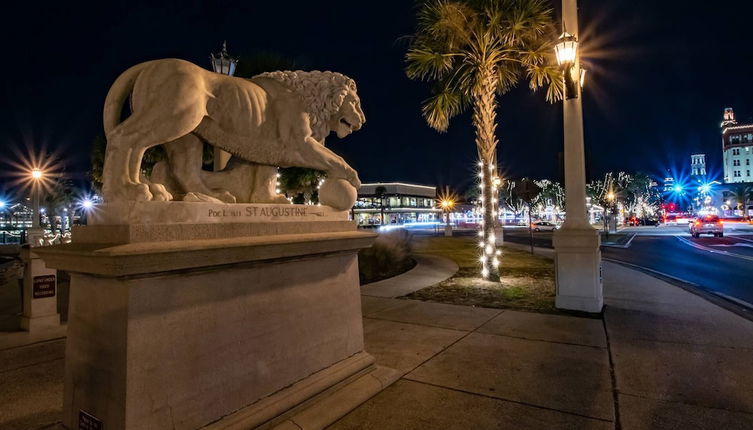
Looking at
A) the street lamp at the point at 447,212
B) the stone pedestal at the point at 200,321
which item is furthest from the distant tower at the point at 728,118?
the stone pedestal at the point at 200,321

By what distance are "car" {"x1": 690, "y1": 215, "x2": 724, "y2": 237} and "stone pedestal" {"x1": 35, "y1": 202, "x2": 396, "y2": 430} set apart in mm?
31419

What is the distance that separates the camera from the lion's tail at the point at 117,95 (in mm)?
2965

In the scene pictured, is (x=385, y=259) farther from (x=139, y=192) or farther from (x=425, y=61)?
(x=139, y=192)

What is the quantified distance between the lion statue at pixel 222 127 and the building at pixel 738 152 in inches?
6278

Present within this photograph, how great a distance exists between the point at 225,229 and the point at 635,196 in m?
89.9

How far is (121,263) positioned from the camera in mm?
2160

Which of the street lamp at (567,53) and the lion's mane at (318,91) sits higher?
the street lamp at (567,53)

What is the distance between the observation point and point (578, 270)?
666 cm

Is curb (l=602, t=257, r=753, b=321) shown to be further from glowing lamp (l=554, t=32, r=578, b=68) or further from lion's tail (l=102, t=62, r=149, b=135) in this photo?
lion's tail (l=102, t=62, r=149, b=135)

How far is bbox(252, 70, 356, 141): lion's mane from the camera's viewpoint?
387 centimetres

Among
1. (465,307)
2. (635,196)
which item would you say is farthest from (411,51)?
(635,196)

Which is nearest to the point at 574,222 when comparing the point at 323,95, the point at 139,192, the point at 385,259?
the point at 323,95

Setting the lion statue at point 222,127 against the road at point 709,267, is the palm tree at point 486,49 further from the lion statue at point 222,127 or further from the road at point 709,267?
the lion statue at point 222,127

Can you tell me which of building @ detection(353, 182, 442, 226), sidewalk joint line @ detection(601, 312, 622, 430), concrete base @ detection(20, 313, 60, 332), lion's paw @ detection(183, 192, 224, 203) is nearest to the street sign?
concrete base @ detection(20, 313, 60, 332)
